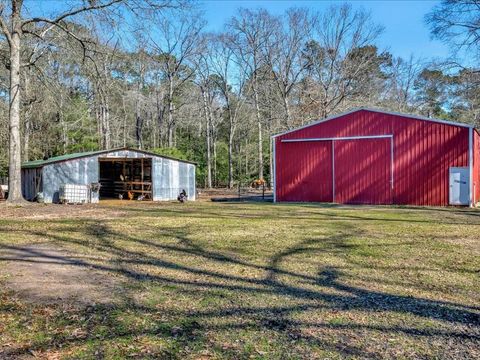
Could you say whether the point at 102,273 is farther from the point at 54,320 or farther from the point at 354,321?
the point at 354,321

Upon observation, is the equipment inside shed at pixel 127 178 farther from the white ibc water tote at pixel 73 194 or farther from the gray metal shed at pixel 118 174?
the white ibc water tote at pixel 73 194

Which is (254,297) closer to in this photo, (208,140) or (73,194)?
(73,194)

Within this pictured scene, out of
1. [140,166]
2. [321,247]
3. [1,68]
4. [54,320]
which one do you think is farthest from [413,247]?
[1,68]

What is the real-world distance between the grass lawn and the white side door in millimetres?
7924

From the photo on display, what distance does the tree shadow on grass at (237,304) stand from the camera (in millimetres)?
3699

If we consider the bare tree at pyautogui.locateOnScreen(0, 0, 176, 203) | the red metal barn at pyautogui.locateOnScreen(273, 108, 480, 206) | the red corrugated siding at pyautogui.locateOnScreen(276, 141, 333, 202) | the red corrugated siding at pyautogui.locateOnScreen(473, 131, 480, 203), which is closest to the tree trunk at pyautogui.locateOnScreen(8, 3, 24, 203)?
the bare tree at pyautogui.locateOnScreen(0, 0, 176, 203)

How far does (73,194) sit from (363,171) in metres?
12.4

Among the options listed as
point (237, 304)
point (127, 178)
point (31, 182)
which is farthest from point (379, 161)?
point (31, 182)

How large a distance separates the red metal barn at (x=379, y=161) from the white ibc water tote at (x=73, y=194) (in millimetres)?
8575

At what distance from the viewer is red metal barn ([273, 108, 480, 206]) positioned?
17.1m

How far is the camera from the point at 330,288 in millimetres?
5254

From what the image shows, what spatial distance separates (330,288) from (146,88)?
125 ft

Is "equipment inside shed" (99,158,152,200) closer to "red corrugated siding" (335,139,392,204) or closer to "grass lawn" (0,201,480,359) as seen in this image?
"red corrugated siding" (335,139,392,204)

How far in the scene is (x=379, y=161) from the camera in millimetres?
18297
